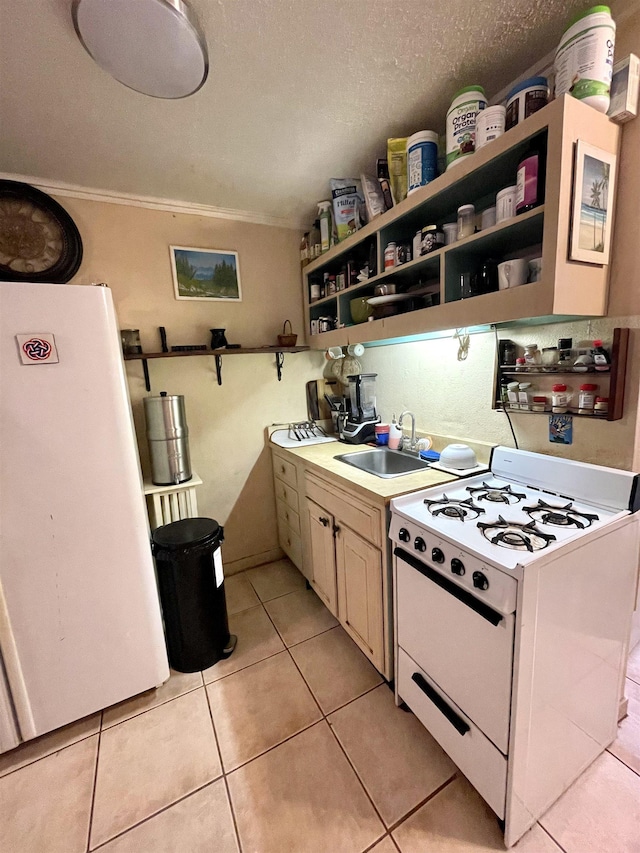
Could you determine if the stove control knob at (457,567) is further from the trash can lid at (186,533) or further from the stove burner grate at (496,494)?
the trash can lid at (186,533)

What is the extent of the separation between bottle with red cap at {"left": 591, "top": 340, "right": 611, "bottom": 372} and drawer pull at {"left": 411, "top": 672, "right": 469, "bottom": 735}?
1217 mm

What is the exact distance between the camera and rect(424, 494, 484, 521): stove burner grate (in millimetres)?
1200

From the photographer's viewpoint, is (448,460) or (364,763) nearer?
(364,763)

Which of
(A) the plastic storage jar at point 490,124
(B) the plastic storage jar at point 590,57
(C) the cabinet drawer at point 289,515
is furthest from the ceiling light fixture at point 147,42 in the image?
(C) the cabinet drawer at point 289,515

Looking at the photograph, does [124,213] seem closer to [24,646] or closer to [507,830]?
[24,646]

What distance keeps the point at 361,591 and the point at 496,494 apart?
2.33ft

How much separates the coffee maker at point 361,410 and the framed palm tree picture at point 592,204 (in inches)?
52.5

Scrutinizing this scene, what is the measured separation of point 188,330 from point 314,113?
130cm

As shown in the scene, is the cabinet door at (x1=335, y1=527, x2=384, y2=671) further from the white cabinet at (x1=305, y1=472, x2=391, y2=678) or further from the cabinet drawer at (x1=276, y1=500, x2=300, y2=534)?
the cabinet drawer at (x1=276, y1=500, x2=300, y2=534)

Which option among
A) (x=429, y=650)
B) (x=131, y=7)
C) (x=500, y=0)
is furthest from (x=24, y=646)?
(x=500, y=0)

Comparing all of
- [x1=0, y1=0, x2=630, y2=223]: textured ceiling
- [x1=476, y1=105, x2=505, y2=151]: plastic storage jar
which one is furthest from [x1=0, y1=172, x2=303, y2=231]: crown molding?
[x1=476, y1=105, x2=505, y2=151]: plastic storage jar

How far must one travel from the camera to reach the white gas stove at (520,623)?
3.05 feet

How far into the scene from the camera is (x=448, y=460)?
1.64 m

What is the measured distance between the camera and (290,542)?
93.0 inches
